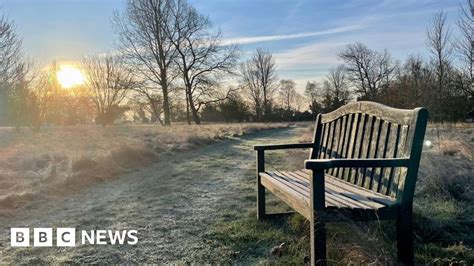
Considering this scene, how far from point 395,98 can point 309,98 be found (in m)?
37.2

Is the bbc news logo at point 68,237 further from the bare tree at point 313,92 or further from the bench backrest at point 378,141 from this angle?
the bare tree at point 313,92

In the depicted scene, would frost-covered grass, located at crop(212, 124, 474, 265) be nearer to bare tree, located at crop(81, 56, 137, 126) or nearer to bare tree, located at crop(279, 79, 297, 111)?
bare tree, located at crop(81, 56, 137, 126)

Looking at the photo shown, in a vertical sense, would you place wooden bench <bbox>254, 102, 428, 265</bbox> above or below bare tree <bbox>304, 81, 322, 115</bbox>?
below

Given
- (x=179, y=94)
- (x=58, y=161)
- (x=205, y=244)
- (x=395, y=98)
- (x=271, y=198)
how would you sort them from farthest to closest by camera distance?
(x=179, y=94)
(x=395, y=98)
(x=58, y=161)
(x=271, y=198)
(x=205, y=244)

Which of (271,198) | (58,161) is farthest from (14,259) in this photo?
(58,161)

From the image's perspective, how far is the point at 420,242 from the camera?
315cm

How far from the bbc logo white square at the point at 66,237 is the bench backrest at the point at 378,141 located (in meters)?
2.80

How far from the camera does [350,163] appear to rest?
2381 mm

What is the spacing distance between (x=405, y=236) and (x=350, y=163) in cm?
76

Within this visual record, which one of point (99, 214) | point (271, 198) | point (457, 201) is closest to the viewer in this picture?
point (457, 201)

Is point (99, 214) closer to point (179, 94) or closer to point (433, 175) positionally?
point (433, 175)

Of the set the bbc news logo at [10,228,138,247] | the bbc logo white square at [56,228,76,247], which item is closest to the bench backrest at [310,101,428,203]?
the bbc news logo at [10,228,138,247]

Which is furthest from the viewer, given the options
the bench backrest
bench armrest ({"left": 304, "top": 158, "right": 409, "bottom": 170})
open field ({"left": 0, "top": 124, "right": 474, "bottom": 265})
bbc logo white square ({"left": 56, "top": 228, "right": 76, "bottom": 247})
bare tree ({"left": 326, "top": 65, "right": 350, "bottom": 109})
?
bare tree ({"left": 326, "top": 65, "right": 350, "bottom": 109})

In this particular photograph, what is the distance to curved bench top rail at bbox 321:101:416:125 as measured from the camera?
2626 mm
